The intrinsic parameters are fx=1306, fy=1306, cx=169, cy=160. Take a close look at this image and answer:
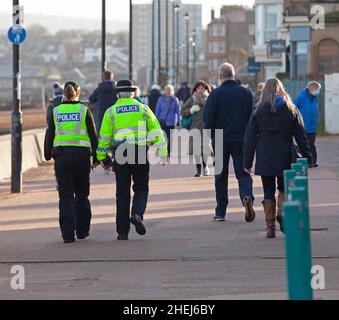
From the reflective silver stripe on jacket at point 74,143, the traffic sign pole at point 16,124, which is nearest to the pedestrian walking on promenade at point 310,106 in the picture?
the traffic sign pole at point 16,124

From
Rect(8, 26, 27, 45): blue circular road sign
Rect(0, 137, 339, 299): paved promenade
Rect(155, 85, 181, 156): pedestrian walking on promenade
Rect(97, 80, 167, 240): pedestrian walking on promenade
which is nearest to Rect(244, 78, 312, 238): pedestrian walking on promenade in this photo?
Rect(0, 137, 339, 299): paved promenade

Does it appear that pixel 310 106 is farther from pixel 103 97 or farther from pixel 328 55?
pixel 328 55

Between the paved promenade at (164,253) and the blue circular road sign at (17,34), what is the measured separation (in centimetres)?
289

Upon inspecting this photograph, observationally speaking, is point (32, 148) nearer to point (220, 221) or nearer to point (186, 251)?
point (220, 221)

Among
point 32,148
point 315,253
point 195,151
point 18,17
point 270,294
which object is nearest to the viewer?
point 270,294

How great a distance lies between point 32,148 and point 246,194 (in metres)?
15.7

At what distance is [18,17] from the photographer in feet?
73.3

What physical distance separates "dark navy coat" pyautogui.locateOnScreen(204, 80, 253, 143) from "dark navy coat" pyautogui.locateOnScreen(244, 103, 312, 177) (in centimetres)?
166

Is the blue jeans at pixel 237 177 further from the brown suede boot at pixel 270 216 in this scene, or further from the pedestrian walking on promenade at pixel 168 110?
the pedestrian walking on promenade at pixel 168 110

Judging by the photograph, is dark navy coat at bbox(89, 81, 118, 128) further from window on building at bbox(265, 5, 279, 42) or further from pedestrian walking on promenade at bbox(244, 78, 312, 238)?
window on building at bbox(265, 5, 279, 42)

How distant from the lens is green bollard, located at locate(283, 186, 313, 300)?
6.85 meters

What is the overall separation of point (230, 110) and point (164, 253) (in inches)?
121

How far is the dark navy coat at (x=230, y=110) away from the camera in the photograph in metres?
16.0
